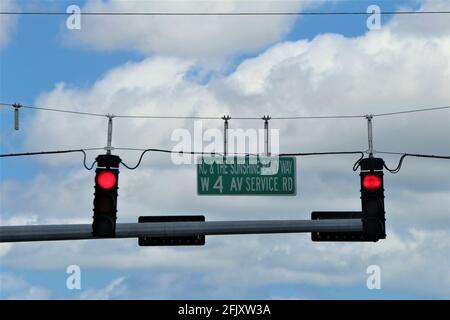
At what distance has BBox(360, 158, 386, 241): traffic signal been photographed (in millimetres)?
16328

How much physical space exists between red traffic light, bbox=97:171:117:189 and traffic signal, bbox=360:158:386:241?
5.07 m

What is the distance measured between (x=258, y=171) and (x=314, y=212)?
1754mm

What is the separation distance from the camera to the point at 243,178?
1905 cm

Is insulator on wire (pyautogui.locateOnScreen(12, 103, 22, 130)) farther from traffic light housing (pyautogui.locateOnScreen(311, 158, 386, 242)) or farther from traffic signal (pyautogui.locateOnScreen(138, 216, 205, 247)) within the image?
traffic light housing (pyautogui.locateOnScreen(311, 158, 386, 242))

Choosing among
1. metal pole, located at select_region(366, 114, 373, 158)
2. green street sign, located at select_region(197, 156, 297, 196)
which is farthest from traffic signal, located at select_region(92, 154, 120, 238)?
metal pole, located at select_region(366, 114, 373, 158)

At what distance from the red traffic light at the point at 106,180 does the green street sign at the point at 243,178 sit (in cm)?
379

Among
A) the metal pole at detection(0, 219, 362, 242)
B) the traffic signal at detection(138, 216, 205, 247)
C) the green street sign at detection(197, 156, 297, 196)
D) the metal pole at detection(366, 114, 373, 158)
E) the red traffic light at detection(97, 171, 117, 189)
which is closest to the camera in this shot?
the red traffic light at detection(97, 171, 117, 189)

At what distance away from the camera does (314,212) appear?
18.3 metres

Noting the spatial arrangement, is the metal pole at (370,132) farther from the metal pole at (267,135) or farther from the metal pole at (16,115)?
the metal pole at (16,115)

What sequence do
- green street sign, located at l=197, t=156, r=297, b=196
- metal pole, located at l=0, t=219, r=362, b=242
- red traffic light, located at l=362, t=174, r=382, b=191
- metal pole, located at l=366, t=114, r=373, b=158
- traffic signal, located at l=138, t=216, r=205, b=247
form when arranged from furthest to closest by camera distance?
metal pole, located at l=366, t=114, r=373, b=158
green street sign, located at l=197, t=156, r=297, b=196
traffic signal, located at l=138, t=216, r=205, b=247
red traffic light, located at l=362, t=174, r=382, b=191
metal pole, located at l=0, t=219, r=362, b=242

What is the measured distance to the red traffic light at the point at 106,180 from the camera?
51.0 ft

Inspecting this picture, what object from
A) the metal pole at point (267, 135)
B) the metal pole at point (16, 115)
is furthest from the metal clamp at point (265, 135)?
the metal pole at point (16, 115)
